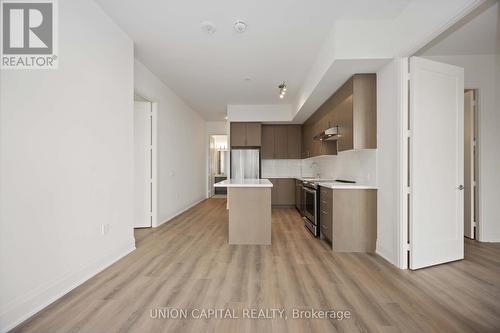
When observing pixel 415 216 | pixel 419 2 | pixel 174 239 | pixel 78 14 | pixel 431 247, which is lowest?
pixel 174 239

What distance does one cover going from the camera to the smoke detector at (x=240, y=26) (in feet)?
8.52

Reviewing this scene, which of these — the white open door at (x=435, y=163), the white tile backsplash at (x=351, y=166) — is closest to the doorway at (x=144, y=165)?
the white tile backsplash at (x=351, y=166)

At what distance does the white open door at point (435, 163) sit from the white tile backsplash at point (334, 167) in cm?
58

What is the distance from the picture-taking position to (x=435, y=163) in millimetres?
2566

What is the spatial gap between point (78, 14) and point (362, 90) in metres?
3.42

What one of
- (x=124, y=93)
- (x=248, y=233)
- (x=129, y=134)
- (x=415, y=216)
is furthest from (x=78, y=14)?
(x=415, y=216)

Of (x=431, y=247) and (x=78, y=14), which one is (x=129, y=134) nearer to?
(x=78, y=14)

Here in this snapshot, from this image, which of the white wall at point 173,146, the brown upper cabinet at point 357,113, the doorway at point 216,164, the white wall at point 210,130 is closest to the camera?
the brown upper cabinet at point 357,113

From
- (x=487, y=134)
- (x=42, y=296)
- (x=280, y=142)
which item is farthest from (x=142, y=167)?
(x=487, y=134)

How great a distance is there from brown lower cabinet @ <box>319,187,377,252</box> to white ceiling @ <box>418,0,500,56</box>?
1.91 m

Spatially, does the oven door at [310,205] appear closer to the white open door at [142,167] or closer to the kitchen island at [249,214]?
the kitchen island at [249,214]

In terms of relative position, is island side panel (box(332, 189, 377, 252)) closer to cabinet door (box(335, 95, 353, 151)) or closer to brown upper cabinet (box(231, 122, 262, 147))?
cabinet door (box(335, 95, 353, 151))

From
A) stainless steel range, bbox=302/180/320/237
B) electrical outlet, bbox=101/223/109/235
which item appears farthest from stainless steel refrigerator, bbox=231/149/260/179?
electrical outlet, bbox=101/223/109/235

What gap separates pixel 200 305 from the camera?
1.84 m
